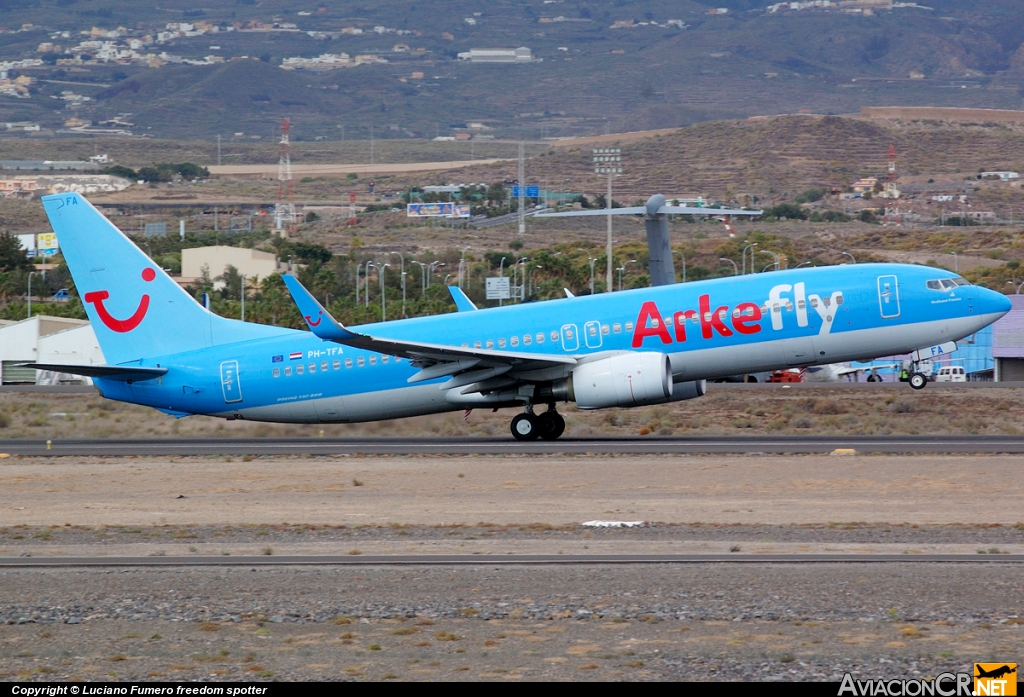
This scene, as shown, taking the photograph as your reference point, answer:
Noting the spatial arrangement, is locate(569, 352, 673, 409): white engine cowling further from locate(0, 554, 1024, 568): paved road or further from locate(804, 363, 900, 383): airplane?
locate(804, 363, 900, 383): airplane

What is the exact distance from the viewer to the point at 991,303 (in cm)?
3064

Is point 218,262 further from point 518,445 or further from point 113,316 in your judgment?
point 518,445

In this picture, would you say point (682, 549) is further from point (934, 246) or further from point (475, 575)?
point (934, 246)

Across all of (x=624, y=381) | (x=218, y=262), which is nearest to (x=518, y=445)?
(x=624, y=381)

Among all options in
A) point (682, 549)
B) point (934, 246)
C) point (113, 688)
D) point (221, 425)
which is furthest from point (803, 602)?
point (934, 246)

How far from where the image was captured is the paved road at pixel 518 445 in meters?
29.7

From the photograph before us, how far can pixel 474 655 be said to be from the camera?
1233 cm

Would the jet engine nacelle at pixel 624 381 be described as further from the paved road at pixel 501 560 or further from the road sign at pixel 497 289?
the road sign at pixel 497 289

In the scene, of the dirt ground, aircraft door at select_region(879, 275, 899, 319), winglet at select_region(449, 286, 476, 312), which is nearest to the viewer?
aircraft door at select_region(879, 275, 899, 319)

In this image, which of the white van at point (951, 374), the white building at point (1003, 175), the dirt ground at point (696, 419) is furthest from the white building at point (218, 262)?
the white building at point (1003, 175)

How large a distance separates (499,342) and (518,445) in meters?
2.51

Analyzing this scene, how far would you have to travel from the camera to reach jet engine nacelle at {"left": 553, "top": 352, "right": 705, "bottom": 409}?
2944 centimetres

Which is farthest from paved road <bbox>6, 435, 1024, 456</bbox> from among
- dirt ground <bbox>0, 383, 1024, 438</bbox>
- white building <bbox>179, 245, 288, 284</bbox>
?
white building <bbox>179, 245, 288, 284</bbox>

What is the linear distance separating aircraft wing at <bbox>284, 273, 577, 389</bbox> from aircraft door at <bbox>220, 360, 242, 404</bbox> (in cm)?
382
